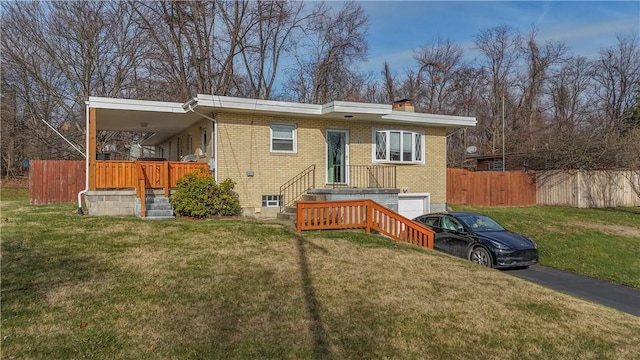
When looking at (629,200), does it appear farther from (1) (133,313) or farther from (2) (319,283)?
(1) (133,313)

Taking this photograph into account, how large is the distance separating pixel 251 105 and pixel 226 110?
2.59 ft

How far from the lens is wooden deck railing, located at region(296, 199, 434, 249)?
11.8 metres

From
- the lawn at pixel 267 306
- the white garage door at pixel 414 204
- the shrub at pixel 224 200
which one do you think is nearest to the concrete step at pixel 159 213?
the shrub at pixel 224 200

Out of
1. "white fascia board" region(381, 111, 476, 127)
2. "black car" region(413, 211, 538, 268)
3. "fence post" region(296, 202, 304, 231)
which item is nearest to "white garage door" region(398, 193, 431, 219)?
"white fascia board" region(381, 111, 476, 127)

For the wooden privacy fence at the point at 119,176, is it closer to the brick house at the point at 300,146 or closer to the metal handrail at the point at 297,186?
the brick house at the point at 300,146

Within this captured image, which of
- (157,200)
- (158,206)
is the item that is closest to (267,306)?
(158,206)

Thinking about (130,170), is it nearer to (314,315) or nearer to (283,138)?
(283,138)

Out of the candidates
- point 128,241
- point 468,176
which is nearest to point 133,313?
point 128,241

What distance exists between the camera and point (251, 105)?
555 inches

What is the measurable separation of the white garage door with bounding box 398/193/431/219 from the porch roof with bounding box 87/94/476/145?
2857mm

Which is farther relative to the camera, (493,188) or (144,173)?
(493,188)

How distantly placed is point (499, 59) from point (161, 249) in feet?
139

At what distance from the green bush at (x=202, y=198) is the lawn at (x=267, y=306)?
348cm

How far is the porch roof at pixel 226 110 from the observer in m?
13.7
